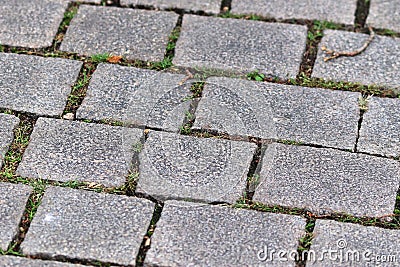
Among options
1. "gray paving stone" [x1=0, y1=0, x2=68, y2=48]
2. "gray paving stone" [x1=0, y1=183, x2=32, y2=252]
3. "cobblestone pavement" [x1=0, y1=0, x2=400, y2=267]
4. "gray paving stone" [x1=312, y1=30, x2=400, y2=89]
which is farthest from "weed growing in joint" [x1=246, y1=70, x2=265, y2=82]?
"gray paving stone" [x1=0, y1=183, x2=32, y2=252]

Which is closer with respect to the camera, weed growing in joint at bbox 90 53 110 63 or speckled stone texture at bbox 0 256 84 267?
speckled stone texture at bbox 0 256 84 267

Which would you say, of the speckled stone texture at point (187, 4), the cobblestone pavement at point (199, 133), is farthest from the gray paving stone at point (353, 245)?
the speckled stone texture at point (187, 4)

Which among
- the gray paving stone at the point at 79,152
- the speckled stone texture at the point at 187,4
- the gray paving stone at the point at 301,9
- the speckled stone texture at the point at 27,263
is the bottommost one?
the speckled stone texture at the point at 27,263

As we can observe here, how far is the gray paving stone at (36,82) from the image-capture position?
2.73 meters

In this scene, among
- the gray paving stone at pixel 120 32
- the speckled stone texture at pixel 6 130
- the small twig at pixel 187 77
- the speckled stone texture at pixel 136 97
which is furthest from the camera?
the gray paving stone at pixel 120 32

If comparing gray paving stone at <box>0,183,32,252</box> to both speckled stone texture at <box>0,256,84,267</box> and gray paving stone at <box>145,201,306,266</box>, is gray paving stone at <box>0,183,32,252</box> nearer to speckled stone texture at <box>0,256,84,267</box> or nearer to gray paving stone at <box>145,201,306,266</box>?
speckled stone texture at <box>0,256,84,267</box>

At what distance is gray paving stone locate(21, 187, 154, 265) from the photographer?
2.26 metres

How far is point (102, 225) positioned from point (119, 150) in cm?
35

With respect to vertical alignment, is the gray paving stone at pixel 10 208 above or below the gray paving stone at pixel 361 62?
below

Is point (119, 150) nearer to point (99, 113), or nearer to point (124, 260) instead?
point (99, 113)

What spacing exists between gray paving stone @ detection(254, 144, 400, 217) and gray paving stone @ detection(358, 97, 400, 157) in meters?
0.06

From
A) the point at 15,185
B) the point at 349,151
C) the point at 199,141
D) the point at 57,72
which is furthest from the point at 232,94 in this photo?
the point at 15,185

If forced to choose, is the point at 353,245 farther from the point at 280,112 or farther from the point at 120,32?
the point at 120,32

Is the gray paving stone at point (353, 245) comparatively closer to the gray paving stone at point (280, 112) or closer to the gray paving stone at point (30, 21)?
the gray paving stone at point (280, 112)
